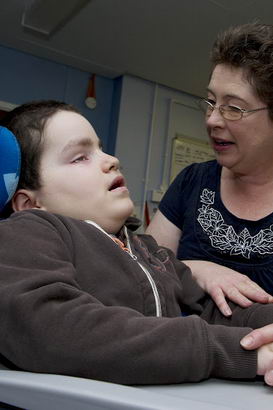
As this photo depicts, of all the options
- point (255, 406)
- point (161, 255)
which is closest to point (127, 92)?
point (161, 255)

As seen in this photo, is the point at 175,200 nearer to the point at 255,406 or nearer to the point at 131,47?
the point at 255,406

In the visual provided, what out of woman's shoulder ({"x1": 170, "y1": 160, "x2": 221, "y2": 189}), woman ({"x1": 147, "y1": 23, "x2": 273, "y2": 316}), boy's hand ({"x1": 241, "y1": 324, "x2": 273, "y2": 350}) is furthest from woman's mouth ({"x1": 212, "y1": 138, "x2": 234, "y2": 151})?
boy's hand ({"x1": 241, "y1": 324, "x2": 273, "y2": 350})

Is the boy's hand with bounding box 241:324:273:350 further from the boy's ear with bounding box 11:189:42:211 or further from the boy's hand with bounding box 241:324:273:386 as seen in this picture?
the boy's ear with bounding box 11:189:42:211

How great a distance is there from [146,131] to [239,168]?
117 inches

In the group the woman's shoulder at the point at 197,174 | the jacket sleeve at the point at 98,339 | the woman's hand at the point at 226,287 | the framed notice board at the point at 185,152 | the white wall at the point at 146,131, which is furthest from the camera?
the framed notice board at the point at 185,152

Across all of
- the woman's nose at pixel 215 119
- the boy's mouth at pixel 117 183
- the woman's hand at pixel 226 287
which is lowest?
the woman's hand at pixel 226 287

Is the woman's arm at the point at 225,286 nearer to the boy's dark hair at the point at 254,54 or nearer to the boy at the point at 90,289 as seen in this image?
the boy at the point at 90,289

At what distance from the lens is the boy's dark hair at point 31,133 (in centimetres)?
101

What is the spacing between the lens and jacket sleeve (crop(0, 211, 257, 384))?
1.84 ft

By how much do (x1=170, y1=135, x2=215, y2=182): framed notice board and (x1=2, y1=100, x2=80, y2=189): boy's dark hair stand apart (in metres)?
3.21

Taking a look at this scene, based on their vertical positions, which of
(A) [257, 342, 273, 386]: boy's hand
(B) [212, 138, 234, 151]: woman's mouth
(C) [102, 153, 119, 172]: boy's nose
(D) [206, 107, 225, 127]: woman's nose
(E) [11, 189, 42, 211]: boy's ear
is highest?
(D) [206, 107, 225, 127]: woman's nose

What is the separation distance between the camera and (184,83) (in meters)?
4.14

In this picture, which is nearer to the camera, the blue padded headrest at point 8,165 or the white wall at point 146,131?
the blue padded headrest at point 8,165

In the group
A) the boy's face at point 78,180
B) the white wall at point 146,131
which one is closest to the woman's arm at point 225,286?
the boy's face at point 78,180
